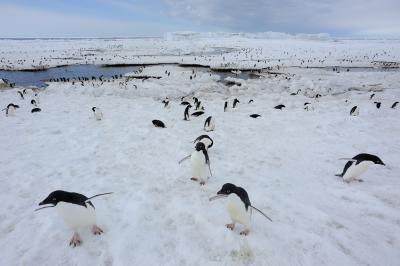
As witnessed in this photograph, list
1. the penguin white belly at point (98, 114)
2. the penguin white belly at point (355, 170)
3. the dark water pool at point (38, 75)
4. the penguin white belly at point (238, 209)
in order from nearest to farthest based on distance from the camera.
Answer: the penguin white belly at point (238, 209), the penguin white belly at point (355, 170), the penguin white belly at point (98, 114), the dark water pool at point (38, 75)

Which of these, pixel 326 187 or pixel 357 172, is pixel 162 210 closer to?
pixel 326 187

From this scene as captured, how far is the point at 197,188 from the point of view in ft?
21.4

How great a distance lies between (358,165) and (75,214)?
6167 millimetres

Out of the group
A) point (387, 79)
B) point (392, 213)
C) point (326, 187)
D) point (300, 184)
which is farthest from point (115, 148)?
point (387, 79)

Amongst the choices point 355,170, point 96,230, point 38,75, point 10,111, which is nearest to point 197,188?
point 96,230

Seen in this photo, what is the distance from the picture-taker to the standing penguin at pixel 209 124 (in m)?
11.2

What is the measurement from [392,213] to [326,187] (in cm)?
143

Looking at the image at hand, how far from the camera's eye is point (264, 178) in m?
7.08

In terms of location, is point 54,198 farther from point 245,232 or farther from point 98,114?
point 98,114

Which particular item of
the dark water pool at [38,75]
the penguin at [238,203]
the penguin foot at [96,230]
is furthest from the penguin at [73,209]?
the dark water pool at [38,75]

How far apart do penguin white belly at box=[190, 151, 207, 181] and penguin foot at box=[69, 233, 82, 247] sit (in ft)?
9.35

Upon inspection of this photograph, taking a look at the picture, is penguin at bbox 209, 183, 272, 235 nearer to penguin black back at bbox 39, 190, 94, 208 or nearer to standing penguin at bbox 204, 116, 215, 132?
penguin black back at bbox 39, 190, 94, 208

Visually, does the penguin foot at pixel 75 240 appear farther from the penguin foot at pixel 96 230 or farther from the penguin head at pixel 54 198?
the penguin head at pixel 54 198

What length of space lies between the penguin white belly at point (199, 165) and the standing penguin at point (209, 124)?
15.4 feet
